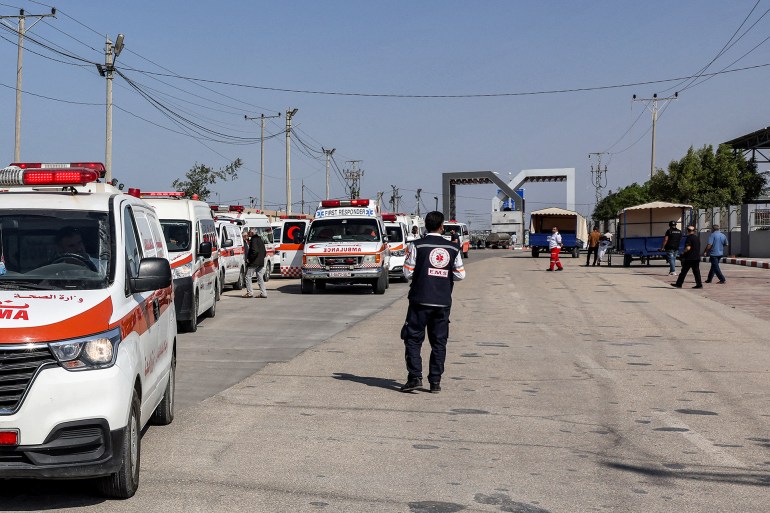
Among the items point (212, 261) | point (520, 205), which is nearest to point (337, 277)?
point (212, 261)

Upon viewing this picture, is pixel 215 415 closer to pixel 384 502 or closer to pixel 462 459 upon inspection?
pixel 462 459

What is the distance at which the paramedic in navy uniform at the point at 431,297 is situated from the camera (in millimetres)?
9859

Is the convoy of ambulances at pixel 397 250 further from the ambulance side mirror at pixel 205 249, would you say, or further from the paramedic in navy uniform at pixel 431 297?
the paramedic in navy uniform at pixel 431 297

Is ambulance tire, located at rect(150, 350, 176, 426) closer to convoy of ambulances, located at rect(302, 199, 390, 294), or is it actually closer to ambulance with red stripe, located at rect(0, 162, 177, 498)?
ambulance with red stripe, located at rect(0, 162, 177, 498)

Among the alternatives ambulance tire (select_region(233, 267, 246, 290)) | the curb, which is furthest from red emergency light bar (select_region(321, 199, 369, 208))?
the curb

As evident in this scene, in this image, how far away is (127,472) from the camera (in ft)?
19.0

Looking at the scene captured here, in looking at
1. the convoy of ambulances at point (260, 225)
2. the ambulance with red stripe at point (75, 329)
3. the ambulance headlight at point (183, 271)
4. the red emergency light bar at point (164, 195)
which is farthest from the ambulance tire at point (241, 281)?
the ambulance with red stripe at point (75, 329)

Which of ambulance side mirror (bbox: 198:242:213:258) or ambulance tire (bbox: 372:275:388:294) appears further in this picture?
ambulance tire (bbox: 372:275:388:294)

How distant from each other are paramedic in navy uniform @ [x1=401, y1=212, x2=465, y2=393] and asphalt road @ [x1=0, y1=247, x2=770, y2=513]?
12.7 inches

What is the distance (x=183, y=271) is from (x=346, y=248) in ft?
31.5

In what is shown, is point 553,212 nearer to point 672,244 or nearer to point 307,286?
point 672,244

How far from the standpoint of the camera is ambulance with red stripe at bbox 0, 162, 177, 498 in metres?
5.23

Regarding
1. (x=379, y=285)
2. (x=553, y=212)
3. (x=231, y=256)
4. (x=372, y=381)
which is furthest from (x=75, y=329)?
(x=553, y=212)

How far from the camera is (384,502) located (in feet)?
19.3
